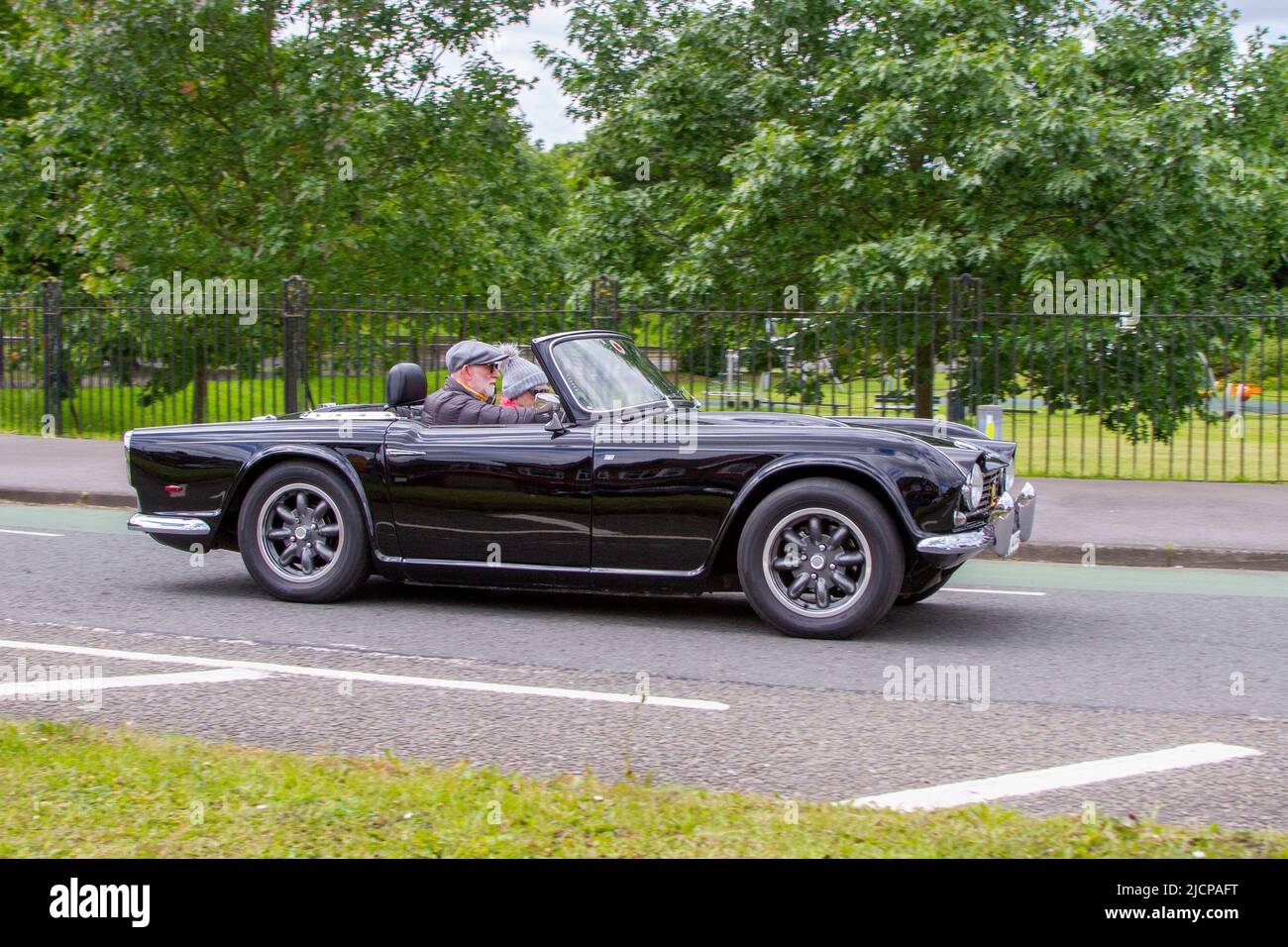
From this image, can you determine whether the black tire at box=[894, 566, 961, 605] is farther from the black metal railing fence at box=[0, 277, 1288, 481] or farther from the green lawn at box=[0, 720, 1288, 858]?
the black metal railing fence at box=[0, 277, 1288, 481]

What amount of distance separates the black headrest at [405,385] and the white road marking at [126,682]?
2.19 meters

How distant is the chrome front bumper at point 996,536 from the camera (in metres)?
6.47

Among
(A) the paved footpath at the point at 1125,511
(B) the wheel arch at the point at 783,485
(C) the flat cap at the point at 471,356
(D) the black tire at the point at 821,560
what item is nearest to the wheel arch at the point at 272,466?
(C) the flat cap at the point at 471,356

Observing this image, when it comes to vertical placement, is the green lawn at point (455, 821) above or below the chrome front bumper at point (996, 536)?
below

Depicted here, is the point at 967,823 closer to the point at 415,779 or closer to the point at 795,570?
the point at 415,779

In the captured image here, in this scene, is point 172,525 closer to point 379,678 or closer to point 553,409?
point 553,409

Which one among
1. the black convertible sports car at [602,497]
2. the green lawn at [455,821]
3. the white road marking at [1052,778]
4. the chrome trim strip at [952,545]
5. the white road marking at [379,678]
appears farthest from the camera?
the black convertible sports car at [602,497]

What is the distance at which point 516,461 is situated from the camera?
23.3 ft

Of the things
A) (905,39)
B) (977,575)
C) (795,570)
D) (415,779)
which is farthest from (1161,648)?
(905,39)

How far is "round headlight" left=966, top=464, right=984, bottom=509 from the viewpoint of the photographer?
666cm

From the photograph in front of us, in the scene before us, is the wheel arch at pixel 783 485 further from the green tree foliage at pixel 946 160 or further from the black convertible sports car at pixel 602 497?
the green tree foliage at pixel 946 160

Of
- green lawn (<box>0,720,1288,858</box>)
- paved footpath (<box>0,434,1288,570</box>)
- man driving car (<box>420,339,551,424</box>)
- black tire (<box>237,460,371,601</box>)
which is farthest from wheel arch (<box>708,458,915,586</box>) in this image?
paved footpath (<box>0,434,1288,570</box>)

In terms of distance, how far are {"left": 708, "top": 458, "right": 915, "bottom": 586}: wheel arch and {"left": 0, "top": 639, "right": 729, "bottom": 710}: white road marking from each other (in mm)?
1345

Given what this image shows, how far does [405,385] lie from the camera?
7.88 metres
